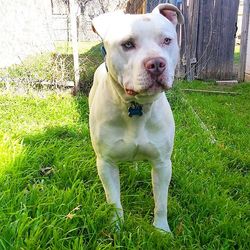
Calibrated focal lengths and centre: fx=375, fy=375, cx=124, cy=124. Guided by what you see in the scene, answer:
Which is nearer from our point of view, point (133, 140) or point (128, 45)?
point (128, 45)

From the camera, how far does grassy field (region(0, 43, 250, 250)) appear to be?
2139 mm

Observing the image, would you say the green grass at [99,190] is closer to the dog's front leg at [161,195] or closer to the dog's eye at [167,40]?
the dog's front leg at [161,195]

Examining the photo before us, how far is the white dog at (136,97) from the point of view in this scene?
1.91 meters

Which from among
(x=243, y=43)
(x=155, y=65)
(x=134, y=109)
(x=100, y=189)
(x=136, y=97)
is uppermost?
(x=155, y=65)

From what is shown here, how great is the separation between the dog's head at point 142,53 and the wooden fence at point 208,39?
5.51 meters

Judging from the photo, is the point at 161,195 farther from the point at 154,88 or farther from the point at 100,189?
the point at 154,88

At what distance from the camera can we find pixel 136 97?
6.93ft

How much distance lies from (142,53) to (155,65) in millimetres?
108

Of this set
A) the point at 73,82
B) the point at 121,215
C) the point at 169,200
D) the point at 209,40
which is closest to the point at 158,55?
the point at 121,215

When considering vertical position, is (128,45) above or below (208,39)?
above

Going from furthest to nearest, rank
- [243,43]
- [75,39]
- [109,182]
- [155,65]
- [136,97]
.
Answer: [243,43] → [75,39] → [109,182] → [136,97] → [155,65]

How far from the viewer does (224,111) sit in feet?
16.8

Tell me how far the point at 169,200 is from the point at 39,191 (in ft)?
3.06

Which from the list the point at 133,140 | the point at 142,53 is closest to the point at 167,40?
the point at 142,53
